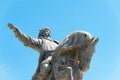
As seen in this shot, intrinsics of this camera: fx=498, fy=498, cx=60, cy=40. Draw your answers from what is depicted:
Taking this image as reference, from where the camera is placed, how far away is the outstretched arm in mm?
16234

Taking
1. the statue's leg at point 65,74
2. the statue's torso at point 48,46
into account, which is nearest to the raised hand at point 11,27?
the statue's torso at point 48,46

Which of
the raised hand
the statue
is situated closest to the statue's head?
the statue

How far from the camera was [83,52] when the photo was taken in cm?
1580

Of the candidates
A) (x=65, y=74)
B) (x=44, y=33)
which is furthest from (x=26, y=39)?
(x=65, y=74)

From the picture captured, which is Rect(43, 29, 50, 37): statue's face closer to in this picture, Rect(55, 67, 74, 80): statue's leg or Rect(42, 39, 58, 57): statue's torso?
Rect(42, 39, 58, 57): statue's torso

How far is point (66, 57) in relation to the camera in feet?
52.0

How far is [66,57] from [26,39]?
156 centimetres

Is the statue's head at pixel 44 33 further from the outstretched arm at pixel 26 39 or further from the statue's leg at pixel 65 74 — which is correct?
the statue's leg at pixel 65 74

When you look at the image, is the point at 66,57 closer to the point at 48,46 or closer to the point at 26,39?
the point at 48,46

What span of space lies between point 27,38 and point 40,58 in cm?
81

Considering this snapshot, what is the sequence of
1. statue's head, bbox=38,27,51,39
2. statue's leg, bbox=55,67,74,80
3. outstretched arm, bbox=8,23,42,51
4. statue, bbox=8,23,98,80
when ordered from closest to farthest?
statue's leg, bbox=55,67,74,80 < statue, bbox=8,23,98,80 < outstretched arm, bbox=8,23,42,51 < statue's head, bbox=38,27,51,39

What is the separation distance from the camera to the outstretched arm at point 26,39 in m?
16.2

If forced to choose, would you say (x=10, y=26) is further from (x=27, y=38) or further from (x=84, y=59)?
(x=84, y=59)

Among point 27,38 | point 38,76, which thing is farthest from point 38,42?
point 38,76
